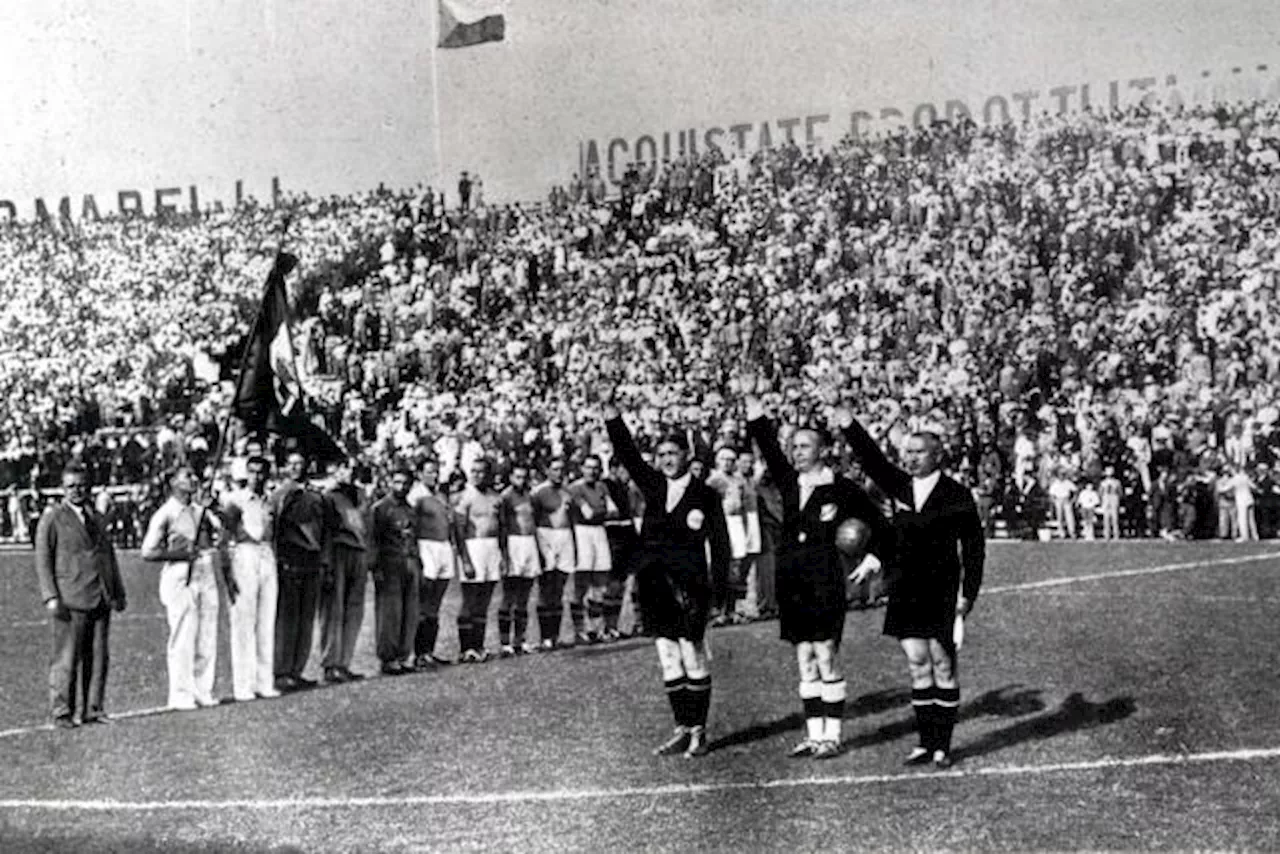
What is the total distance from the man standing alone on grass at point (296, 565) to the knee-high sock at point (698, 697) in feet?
11.5

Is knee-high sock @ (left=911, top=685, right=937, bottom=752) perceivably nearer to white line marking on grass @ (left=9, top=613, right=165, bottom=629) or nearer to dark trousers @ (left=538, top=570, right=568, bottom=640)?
dark trousers @ (left=538, top=570, right=568, bottom=640)

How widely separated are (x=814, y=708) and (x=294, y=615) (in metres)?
4.10

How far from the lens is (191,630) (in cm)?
992

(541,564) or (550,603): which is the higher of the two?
(541,564)

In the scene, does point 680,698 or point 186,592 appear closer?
point 680,698

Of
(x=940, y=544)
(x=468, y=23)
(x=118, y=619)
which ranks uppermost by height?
(x=468, y=23)

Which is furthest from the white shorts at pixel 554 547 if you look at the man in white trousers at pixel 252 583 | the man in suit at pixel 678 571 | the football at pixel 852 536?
the football at pixel 852 536

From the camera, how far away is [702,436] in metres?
19.9

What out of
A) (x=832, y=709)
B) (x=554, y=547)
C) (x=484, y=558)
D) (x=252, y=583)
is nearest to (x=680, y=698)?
(x=832, y=709)

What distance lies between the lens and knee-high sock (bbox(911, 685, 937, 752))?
726cm

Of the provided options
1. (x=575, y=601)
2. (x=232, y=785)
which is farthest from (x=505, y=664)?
(x=232, y=785)

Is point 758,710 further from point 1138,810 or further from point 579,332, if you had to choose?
point 579,332

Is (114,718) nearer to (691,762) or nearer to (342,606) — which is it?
(342,606)

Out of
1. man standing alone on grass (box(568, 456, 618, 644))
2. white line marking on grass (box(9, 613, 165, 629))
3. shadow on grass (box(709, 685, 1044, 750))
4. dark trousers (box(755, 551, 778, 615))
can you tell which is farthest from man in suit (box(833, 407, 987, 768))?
white line marking on grass (box(9, 613, 165, 629))
